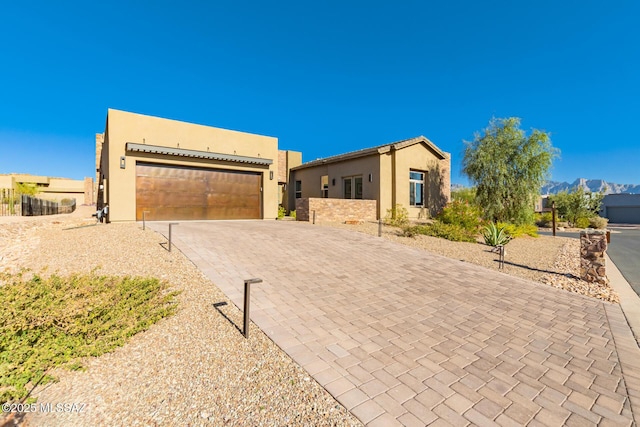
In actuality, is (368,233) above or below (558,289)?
above

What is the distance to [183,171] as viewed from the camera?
13641mm

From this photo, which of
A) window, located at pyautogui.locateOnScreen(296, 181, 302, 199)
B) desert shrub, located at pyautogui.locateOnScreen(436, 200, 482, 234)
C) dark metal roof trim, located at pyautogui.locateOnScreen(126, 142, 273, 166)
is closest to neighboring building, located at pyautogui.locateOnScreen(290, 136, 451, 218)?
window, located at pyautogui.locateOnScreen(296, 181, 302, 199)

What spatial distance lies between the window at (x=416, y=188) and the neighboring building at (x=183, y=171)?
322 inches

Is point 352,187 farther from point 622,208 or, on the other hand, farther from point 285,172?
point 622,208

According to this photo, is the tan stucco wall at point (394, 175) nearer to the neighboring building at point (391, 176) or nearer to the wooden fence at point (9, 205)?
the neighboring building at point (391, 176)

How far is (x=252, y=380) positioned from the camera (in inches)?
108

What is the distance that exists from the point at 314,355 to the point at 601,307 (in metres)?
5.35

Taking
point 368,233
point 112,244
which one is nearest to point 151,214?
point 112,244

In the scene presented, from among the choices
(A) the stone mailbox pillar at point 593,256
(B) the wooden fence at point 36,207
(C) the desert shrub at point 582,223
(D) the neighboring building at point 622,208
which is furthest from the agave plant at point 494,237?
(D) the neighboring building at point 622,208

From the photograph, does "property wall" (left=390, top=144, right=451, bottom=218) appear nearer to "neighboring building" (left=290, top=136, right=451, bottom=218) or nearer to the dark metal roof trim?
"neighboring building" (left=290, top=136, right=451, bottom=218)

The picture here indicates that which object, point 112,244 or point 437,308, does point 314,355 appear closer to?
point 437,308

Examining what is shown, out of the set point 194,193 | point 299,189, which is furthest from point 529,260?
point 299,189

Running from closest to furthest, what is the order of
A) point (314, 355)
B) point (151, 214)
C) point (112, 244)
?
point (314, 355) → point (112, 244) → point (151, 214)

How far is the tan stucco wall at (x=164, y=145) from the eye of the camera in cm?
1197
